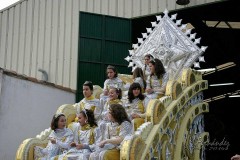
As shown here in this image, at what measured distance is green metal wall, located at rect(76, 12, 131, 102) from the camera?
10000mm

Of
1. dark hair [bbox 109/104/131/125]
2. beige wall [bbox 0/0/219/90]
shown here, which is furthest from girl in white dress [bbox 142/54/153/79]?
beige wall [bbox 0/0/219/90]

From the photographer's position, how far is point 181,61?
25.3ft

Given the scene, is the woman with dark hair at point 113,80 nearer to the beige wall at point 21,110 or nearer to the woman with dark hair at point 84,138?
the woman with dark hair at point 84,138

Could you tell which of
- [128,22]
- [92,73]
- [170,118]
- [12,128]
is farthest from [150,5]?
[170,118]

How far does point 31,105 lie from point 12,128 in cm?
74

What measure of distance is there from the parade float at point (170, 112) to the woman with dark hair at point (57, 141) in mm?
166

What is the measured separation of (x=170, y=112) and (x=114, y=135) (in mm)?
859

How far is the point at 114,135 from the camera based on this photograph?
5250 mm

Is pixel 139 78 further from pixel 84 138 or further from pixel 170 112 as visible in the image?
pixel 84 138

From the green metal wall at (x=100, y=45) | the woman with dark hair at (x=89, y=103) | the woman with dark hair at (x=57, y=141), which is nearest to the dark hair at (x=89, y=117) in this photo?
the woman with dark hair at (x=57, y=141)

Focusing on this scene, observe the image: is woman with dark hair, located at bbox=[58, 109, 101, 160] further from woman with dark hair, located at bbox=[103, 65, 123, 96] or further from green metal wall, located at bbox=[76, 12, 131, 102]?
green metal wall, located at bbox=[76, 12, 131, 102]

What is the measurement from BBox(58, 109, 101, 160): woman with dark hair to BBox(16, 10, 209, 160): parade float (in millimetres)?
Answer: 617

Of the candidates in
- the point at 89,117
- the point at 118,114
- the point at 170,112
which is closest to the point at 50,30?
the point at 89,117

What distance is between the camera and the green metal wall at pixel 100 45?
10000mm
